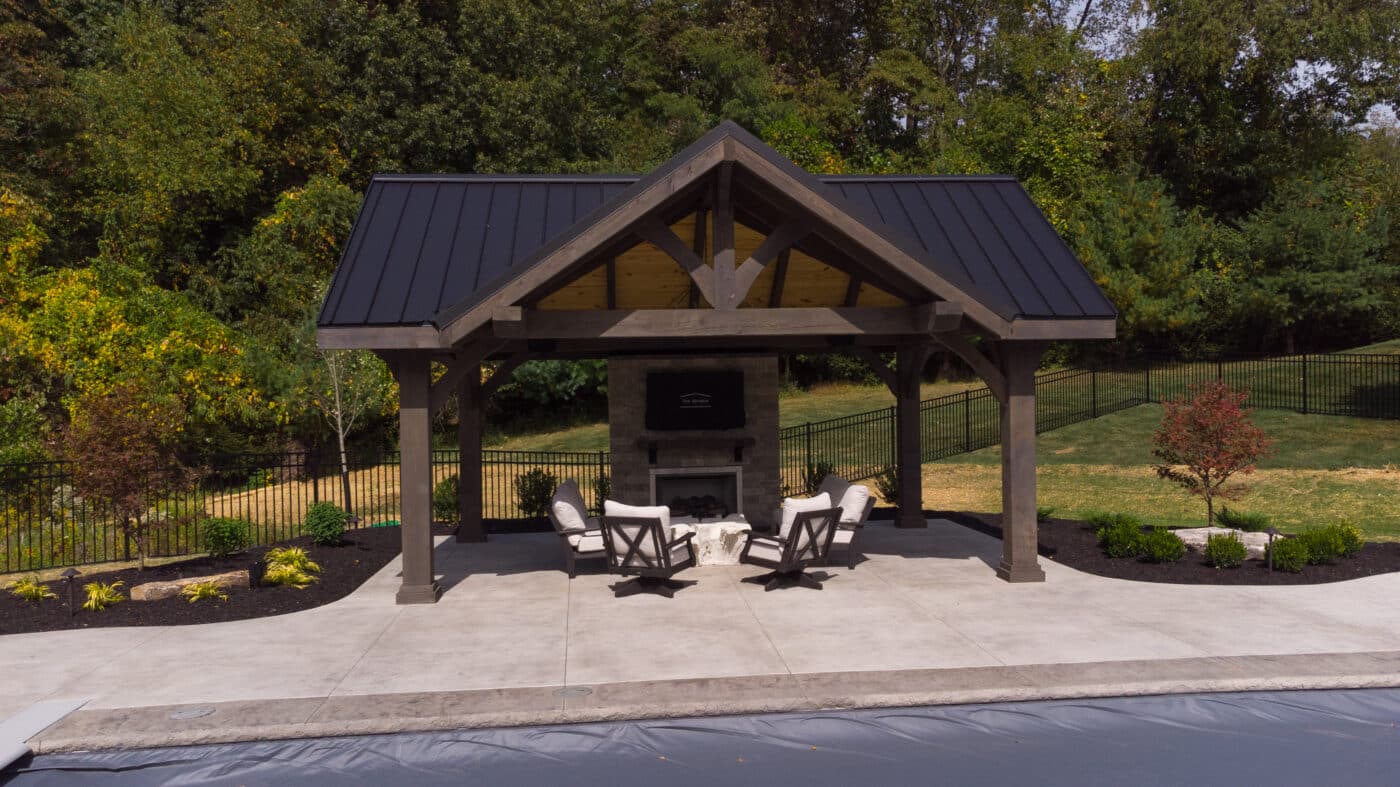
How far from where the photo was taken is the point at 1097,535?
44.0ft

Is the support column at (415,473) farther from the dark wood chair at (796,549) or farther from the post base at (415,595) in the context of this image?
the dark wood chair at (796,549)

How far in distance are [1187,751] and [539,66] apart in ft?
97.5

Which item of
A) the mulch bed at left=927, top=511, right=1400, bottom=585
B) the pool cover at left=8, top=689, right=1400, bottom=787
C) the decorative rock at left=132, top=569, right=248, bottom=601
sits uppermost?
the decorative rock at left=132, top=569, right=248, bottom=601

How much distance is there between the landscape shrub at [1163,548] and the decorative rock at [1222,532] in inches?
27.8

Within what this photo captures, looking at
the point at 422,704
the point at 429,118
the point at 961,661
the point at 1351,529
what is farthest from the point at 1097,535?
Answer: the point at 429,118

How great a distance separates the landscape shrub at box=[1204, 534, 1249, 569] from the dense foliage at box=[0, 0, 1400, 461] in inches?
771

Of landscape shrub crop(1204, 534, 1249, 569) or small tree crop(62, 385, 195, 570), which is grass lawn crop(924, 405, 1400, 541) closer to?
landscape shrub crop(1204, 534, 1249, 569)

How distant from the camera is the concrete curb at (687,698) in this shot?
6941 mm

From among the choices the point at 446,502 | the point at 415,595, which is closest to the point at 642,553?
the point at 415,595

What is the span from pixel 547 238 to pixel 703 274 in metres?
2.67

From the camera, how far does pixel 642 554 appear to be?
433 inches

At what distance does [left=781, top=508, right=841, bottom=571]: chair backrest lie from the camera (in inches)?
431

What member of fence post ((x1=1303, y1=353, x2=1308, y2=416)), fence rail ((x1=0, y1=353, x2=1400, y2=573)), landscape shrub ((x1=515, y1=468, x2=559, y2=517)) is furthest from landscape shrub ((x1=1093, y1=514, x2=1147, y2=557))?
fence post ((x1=1303, y1=353, x2=1308, y2=416))

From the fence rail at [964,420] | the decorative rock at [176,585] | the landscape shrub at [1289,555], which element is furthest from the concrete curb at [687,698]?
the fence rail at [964,420]
